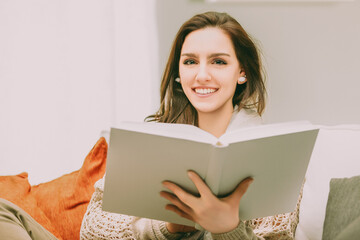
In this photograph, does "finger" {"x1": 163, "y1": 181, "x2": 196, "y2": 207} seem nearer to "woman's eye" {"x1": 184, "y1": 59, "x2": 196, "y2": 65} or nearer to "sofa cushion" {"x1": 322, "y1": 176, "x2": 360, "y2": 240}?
"sofa cushion" {"x1": 322, "y1": 176, "x2": 360, "y2": 240}

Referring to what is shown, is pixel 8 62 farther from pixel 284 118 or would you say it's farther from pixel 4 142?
pixel 284 118

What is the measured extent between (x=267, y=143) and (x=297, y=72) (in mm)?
1131

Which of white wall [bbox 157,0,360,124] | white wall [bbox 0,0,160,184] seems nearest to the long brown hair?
white wall [bbox 157,0,360,124]

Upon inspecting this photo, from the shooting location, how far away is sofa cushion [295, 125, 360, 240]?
4.25 feet

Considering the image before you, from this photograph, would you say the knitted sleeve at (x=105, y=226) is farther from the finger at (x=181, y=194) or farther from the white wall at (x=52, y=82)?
the white wall at (x=52, y=82)

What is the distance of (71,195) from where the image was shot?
1.58 m

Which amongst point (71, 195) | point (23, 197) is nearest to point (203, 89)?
point (71, 195)

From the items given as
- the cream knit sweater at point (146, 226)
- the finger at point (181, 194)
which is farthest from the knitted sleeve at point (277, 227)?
the finger at point (181, 194)

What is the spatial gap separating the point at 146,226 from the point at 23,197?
0.68 m

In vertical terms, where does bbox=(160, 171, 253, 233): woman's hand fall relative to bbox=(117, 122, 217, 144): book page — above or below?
below

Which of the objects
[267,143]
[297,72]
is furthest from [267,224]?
[297,72]

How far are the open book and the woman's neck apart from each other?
43 cm

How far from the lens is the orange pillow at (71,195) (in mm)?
1538

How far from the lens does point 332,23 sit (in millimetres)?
1825
